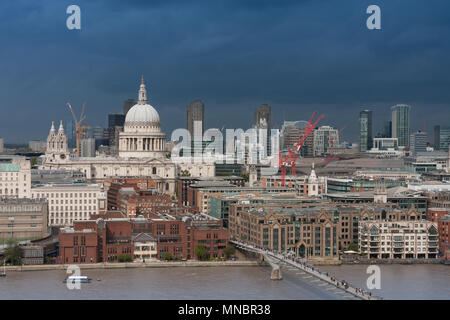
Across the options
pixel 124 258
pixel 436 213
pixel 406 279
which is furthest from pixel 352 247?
pixel 124 258

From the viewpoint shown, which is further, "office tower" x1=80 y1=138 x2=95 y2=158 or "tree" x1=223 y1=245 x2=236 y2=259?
"office tower" x1=80 y1=138 x2=95 y2=158

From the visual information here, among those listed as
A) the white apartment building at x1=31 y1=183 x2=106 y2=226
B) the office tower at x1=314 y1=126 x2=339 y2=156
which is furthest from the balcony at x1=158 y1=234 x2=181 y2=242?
the office tower at x1=314 y1=126 x2=339 y2=156

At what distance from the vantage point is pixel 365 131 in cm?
14488

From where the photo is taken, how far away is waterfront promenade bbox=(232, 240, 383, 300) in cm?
2929

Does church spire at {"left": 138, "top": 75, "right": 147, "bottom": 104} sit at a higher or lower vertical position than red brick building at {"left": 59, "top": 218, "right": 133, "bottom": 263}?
higher

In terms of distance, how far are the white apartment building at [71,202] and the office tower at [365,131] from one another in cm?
9563

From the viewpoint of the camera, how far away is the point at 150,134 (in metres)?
72.1

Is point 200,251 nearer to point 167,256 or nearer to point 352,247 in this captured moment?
point 167,256

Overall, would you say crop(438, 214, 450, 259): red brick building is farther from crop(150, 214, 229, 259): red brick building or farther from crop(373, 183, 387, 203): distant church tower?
crop(150, 214, 229, 259): red brick building

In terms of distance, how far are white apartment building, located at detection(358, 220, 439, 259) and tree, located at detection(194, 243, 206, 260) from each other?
6.72 m

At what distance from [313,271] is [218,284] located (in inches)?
135
